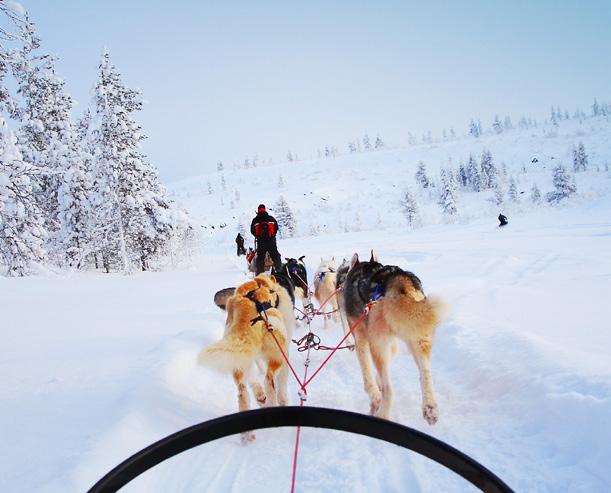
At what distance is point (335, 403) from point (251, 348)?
1.48 meters

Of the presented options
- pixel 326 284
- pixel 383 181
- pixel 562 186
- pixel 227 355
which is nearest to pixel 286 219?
pixel 562 186

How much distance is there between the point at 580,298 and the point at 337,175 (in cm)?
11804

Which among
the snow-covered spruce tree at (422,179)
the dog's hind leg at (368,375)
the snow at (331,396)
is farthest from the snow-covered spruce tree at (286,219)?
the dog's hind leg at (368,375)

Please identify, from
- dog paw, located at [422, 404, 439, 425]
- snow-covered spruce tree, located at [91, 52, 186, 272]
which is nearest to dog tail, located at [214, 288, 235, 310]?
dog paw, located at [422, 404, 439, 425]

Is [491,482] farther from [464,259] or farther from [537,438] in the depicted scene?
[464,259]

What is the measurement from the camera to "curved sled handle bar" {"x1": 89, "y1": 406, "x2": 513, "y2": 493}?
0.99 meters

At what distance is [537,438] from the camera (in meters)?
2.60

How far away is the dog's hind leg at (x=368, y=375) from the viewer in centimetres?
328

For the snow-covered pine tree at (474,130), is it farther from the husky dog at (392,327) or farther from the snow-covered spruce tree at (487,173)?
the husky dog at (392,327)

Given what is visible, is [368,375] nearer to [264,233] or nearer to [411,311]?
[411,311]

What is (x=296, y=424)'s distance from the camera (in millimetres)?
1151

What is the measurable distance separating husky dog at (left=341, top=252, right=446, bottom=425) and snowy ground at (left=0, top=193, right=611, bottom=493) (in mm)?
340

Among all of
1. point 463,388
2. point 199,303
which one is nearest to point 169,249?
point 199,303

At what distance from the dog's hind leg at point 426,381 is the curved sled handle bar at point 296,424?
6.43 ft
